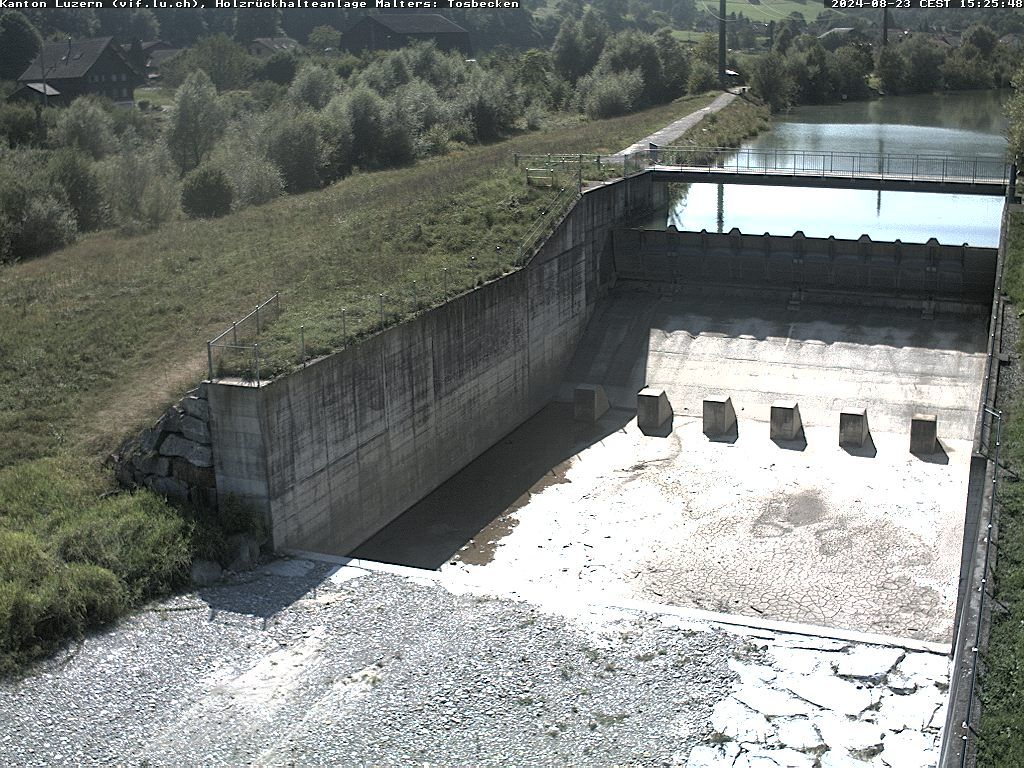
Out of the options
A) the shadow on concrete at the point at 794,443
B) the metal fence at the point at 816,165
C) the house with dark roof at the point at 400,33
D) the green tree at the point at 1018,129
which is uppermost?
the house with dark roof at the point at 400,33

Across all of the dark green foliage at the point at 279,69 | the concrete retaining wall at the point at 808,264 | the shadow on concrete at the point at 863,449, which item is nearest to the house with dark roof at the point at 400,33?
the dark green foliage at the point at 279,69

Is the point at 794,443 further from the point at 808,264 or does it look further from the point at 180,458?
the point at 180,458

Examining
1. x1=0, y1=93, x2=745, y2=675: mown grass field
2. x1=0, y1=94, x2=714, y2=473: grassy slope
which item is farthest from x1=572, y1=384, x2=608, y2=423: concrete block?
x1=0, y1=94, x2=714, y2=473: grassy slope

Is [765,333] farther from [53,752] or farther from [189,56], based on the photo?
[189,56]

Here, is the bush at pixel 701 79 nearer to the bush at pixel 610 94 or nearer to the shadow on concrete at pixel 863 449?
the bush at pixel 610 94

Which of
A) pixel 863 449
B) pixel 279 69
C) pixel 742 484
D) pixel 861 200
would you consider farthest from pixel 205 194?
pixel 279 69
